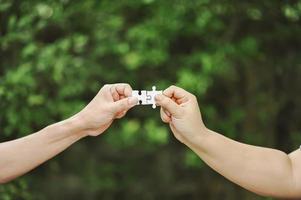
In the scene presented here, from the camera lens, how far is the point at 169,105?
216cm

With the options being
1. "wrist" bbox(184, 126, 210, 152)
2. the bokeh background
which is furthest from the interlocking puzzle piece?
the bokeh background

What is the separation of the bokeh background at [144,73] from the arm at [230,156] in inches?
56.9

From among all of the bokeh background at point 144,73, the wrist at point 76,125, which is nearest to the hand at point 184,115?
the wrist at point 76,125

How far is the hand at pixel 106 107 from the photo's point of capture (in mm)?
2191

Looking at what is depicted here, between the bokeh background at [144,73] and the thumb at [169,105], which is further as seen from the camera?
the bokeh background at [144,73]

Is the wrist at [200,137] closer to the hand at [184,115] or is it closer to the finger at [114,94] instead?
the hand at [184,115]

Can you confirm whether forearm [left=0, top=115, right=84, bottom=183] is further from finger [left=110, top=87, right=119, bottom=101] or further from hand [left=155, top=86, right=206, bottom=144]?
hand [left=155, top=86, right=206, bottom=144]

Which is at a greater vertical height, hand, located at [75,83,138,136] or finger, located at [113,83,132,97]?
finger, located at [113,83,132,97]

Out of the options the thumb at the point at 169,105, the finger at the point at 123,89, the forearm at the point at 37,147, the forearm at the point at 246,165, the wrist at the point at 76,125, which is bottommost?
the forearm at the point at 246,165

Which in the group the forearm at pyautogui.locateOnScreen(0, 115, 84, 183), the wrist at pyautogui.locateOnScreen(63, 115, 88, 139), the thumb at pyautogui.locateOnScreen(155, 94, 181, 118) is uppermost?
the thumb at pyautogui.locateOnScreen(155, 94, 181, 118)

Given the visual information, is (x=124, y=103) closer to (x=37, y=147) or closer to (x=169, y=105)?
(x=169, y=105)

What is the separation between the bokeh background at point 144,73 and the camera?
3.84m

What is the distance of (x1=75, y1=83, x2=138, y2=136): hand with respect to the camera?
86.3 inches

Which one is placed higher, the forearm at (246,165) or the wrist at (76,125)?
the wrist at (76,125)
